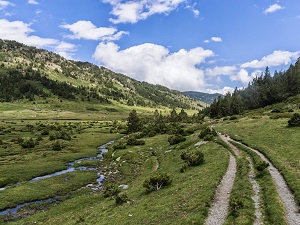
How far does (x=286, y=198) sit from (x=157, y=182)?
17.9 meters

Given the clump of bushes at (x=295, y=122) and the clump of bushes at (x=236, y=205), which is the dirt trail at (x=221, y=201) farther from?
the clump of bushes at (x=295, y=122)

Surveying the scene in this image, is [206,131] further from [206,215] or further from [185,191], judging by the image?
[206,215]

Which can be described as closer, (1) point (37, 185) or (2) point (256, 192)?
(2) point (256, 192)

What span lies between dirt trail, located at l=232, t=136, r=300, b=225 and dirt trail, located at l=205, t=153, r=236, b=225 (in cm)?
514

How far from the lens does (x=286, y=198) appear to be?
89.6ft

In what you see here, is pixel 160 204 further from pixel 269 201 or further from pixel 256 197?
A: pixel 269 201

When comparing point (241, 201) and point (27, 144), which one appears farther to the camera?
point (27, 144)

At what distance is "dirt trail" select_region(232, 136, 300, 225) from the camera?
2317cm

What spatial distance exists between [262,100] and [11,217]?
151m

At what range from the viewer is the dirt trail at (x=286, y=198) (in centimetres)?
2317

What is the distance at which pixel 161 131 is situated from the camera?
4562 inches


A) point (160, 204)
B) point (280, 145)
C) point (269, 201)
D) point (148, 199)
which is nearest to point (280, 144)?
point (280, 145)

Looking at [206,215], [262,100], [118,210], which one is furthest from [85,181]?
[262,100]

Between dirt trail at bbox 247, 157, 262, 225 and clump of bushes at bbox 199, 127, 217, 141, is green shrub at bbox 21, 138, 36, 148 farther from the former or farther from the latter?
dirt trail at bbox 247, 157, 262, 225
